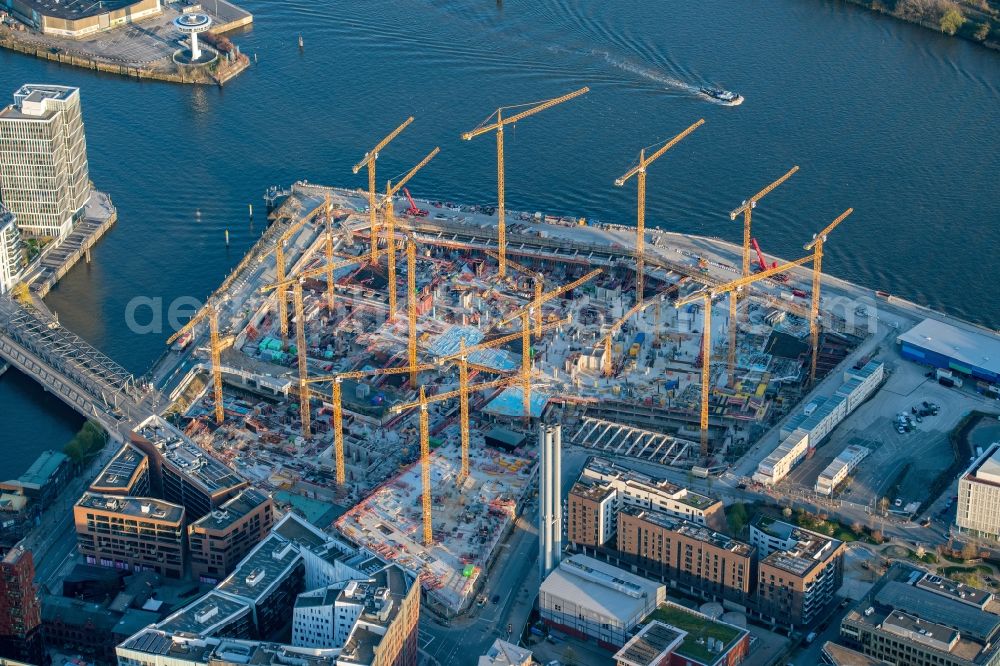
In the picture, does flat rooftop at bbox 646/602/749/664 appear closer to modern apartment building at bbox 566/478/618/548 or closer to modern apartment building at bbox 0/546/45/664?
modern apartment building at bbox 566/478/618/548

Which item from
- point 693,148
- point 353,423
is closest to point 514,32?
point 693,148

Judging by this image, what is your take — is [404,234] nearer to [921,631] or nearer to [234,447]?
[234,447]

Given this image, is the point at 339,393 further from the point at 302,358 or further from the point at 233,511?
the point at 233,511

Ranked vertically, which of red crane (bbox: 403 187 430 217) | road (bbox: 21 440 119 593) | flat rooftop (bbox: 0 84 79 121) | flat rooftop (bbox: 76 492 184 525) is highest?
flat rooftop (bbox: 0 84 79 121)

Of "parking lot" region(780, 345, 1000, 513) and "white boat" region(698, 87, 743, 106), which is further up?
"white boat" region(698, 87, 743, 106)

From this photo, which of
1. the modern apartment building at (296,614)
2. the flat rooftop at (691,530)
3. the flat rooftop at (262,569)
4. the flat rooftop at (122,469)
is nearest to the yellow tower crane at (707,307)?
the flat rooftop at (691,530)

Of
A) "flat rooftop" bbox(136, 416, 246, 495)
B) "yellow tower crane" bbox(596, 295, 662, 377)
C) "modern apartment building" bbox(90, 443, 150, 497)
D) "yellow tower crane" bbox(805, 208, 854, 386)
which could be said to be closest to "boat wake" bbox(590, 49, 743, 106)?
"yellow tower crane" bbox(805, 208, 854, 386)

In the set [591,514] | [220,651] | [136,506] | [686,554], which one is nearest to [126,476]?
[136,506]

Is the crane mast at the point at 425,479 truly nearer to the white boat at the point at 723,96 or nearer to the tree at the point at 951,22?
the white boat at the point at 723,96

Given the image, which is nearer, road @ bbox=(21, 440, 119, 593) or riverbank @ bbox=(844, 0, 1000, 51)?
road @ bbox=(21, 440, 119, 593)
